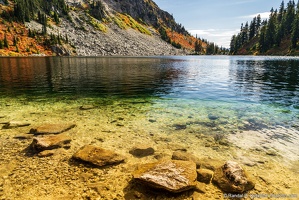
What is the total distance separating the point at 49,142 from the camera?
9914 mm

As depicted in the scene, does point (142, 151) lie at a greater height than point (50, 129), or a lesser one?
lesser

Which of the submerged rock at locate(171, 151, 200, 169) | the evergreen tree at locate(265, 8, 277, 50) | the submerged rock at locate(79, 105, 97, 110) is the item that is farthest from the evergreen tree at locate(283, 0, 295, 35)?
the submerged rock at locate(171, 151, 200, 169)

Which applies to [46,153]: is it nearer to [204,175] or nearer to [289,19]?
[204,175]

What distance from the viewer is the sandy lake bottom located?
6793 millimetres

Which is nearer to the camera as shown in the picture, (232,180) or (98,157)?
(232,180)

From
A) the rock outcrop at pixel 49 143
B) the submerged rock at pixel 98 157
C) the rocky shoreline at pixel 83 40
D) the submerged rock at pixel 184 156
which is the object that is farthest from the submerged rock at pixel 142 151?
the rocky shoreline at pixel 83 40

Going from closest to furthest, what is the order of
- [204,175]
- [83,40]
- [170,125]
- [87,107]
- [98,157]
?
[204,175]
[98,157]
[170,125]
[87,107]
[83,40]

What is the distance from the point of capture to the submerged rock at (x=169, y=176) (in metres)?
6.49

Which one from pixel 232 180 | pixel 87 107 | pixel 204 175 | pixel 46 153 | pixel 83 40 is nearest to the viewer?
pixel 232 180

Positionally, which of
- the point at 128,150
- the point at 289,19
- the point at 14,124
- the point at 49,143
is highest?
the point at 289,19

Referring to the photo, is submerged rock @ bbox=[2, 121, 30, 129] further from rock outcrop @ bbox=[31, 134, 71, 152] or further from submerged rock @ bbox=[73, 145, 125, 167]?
submerged rock @ bbox=[73, 145, 125, 167]

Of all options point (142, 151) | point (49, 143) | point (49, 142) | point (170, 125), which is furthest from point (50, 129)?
point (170, 125)

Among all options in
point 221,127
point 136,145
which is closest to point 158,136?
point 136,145

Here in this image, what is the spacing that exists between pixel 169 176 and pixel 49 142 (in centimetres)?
665
